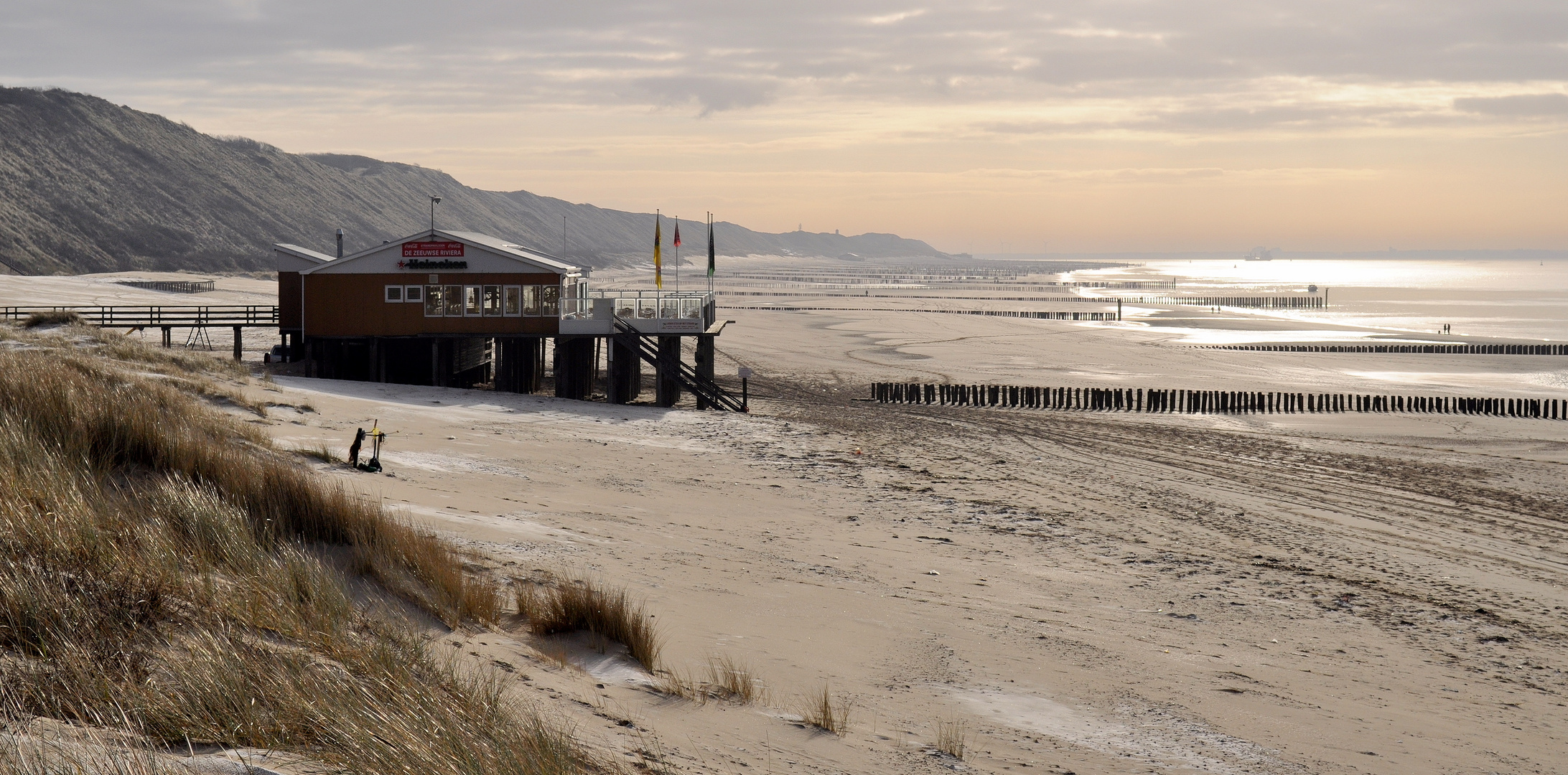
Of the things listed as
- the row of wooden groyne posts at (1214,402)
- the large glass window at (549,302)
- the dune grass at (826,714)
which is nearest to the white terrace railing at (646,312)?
the large glass window at (549,302)

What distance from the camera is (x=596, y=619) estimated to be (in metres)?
8.76

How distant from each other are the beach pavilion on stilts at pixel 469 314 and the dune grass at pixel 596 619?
2483cm

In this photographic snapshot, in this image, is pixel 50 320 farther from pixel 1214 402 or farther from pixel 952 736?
pixel 1214 402

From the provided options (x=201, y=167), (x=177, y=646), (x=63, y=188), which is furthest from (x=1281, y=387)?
(x=201, y=167)

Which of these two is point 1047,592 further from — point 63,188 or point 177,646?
point 63,188

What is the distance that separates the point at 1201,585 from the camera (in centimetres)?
1448

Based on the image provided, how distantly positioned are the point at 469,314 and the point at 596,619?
1102 inches

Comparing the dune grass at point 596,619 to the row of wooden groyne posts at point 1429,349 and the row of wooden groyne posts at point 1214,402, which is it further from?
the row of wooden groyne posts at point 1429,349

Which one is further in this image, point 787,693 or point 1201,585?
point 1201,585

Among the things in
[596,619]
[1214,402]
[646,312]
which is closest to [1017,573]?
[596,619]

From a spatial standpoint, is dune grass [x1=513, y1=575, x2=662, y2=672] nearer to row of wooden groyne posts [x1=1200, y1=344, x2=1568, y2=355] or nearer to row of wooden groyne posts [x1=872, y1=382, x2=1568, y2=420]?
row of wooden groyne posts [x1=872, y1=382, x2=1568, y2=420]

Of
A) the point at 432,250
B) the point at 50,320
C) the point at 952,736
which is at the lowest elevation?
the point at 952,736

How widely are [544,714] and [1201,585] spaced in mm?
10857

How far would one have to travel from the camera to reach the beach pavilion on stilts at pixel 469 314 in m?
34.4
